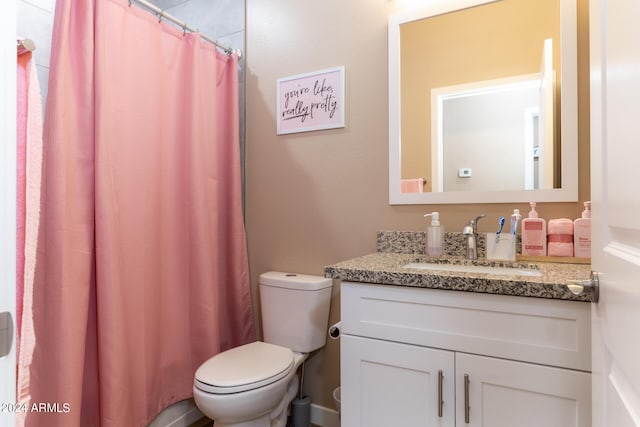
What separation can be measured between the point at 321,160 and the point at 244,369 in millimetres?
1013

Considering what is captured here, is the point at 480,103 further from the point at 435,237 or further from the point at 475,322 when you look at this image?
the point at 475,322

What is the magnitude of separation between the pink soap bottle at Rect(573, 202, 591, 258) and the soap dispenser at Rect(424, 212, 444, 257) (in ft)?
1.50

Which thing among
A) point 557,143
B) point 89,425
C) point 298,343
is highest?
point 557,143

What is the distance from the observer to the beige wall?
5.46ft

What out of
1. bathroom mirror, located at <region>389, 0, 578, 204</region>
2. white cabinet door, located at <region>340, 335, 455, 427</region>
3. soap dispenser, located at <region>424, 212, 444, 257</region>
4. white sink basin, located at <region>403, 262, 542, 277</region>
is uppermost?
bathroom mirror, located at <region>389, 0, 578, 204</region>

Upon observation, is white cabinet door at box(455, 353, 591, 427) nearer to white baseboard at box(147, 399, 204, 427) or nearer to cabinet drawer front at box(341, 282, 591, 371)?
cabinet drawer front at box(341, 282, 591, 371)

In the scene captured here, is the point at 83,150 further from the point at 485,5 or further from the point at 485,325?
the point at 485,5

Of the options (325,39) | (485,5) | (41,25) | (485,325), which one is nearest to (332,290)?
(485,325)

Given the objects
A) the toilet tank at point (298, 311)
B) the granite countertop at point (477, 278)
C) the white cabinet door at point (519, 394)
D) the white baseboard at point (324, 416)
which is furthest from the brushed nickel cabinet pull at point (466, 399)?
the white baseboard at point (324, 416)

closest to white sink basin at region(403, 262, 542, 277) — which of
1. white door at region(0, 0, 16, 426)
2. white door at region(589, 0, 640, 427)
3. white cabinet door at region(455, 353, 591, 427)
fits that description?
white cabinet door at region(455, 353, 591, 427)

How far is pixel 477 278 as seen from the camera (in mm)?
1004

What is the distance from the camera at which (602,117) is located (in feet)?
2.05

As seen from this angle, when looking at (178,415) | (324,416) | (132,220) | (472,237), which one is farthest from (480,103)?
(178,415)

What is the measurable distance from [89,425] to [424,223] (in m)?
1.54
